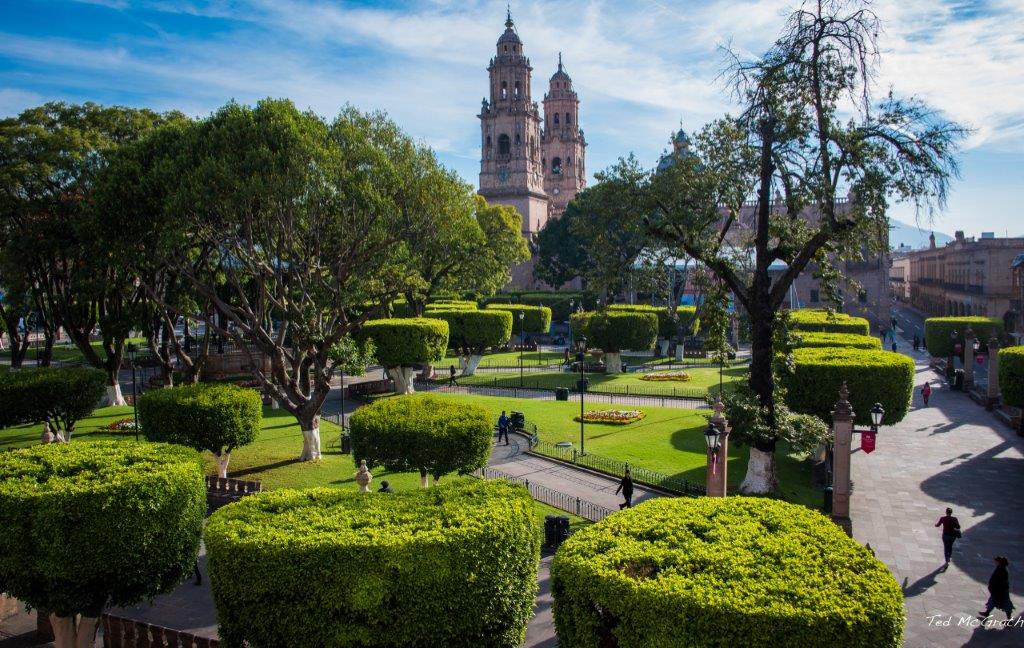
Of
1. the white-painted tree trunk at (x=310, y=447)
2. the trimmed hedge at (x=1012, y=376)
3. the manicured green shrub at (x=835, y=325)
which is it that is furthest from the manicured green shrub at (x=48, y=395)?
the trimmed hedge at (x=1012, y=376)

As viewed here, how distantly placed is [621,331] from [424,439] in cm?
2903

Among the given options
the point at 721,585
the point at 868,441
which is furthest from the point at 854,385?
the point at 721,585

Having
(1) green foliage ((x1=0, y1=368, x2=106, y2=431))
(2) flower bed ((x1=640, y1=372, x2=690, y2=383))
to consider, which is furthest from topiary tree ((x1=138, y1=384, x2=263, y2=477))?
(2) flower bed ((x1=640, y1=372, x2=690, y2=383))

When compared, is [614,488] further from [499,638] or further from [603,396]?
[603,396]

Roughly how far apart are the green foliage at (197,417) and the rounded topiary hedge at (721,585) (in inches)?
673

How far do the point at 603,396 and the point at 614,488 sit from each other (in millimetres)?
16766

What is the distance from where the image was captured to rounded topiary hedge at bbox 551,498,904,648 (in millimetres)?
9336

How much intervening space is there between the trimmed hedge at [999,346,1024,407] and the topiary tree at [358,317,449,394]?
2728cm

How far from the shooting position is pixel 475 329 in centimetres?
4906

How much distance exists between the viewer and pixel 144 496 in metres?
15.2

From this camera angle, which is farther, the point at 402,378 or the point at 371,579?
the point at 402,378

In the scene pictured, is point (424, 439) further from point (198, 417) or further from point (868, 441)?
point (868, 441)

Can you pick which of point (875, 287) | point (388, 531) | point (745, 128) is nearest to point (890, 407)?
point (745, 128)

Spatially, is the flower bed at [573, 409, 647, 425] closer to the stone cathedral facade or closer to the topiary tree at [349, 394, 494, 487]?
the topiary tree at [349, 394, 494, 487]
